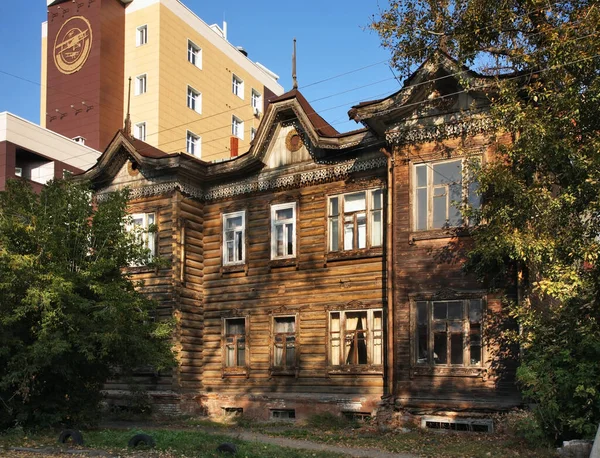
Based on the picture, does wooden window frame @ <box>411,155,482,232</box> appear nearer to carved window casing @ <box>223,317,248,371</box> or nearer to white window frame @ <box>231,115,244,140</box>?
carved window casing @ <box>223,317,248,371</box>

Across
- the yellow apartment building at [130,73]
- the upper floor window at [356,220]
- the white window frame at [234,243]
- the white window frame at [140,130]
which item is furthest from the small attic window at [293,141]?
the white window frame at [140,130]

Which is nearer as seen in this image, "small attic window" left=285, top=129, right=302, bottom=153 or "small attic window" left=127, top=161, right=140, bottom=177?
"small attic window" left=285, top=129, right=302, bottom=153

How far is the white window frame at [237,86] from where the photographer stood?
2146 inches

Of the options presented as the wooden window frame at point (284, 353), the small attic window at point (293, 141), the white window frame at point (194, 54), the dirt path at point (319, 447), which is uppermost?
the white window frame at point (194, 54)

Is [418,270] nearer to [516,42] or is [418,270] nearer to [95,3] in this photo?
[516,42]

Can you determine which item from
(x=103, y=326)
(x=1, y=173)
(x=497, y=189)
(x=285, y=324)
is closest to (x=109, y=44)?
(x=1, y=173)

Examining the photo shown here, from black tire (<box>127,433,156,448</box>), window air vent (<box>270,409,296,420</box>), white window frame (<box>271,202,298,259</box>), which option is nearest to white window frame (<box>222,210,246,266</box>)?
white window frame (<box>271,202,298,259</box>)

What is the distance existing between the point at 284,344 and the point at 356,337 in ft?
9.41

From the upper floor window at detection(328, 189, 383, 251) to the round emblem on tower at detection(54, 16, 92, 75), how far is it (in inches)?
1165

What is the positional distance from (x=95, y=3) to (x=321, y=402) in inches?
1348

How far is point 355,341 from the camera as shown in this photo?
72.4 feet

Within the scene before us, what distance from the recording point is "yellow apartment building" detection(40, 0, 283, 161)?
45812 millimetres

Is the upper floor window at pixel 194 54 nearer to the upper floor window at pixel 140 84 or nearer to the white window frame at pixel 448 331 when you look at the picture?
the upper floor window at pixel 140 84

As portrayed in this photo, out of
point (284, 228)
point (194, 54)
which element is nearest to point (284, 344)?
point (284, 228)
